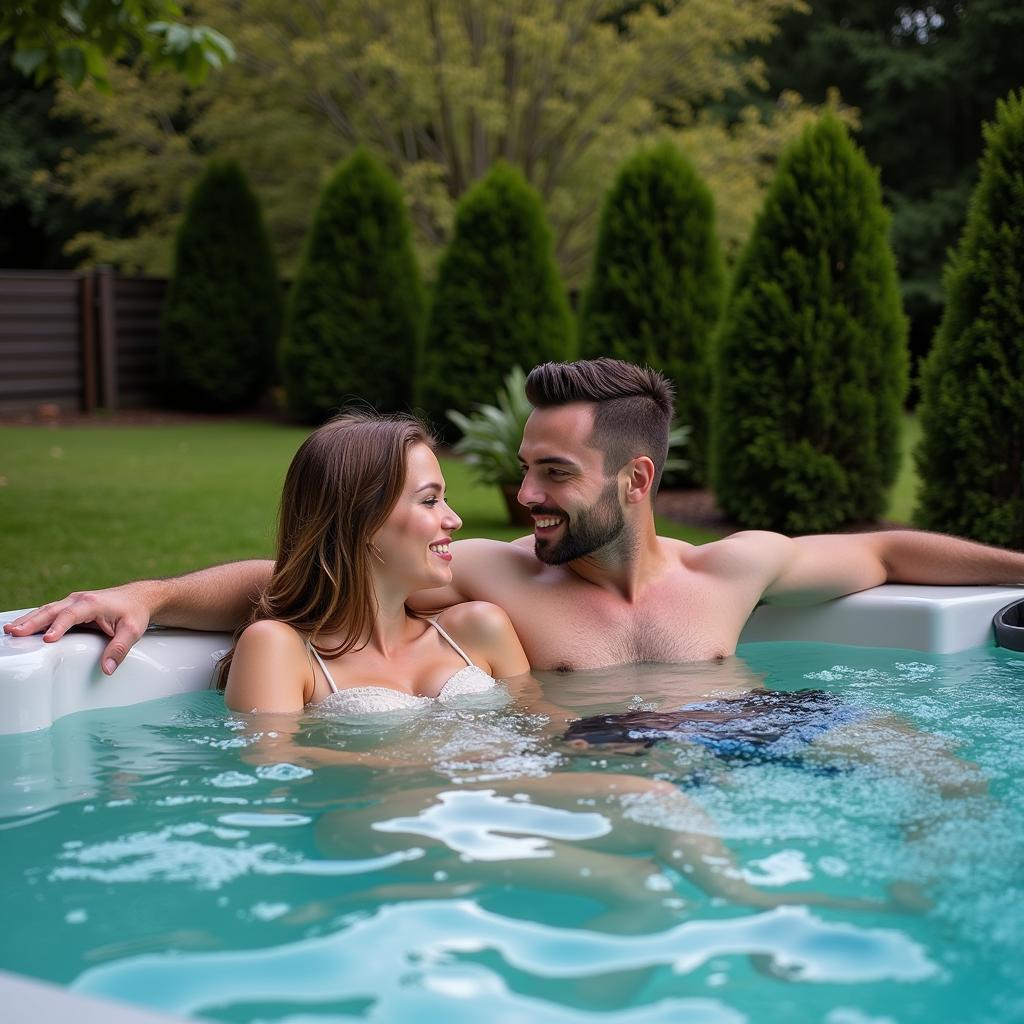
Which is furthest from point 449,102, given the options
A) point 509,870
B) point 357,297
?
point 509,870

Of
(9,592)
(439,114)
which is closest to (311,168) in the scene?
(439,114)

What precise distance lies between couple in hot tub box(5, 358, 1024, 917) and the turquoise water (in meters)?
0.16

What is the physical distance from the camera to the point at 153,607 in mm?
3092

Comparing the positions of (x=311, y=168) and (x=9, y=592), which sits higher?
(x=311, y=168)

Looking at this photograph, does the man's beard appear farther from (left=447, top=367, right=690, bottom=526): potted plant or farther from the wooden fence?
the wooden fence

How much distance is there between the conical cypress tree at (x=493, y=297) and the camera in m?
12.3

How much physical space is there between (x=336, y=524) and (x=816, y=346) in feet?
16.2

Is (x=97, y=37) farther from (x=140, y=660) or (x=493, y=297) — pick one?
(x=493, y=297)

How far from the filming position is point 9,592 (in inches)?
219

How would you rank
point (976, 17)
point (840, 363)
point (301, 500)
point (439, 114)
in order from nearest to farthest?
point (301, 500) < point (840, 363) < point (439, 114) < point (976, 17)

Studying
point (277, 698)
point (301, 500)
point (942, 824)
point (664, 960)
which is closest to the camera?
point (664, 960)

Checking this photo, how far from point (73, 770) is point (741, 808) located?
1438 mm

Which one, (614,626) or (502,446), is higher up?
(502,446)

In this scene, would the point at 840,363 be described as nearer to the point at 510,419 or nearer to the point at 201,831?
the point at 510,419
